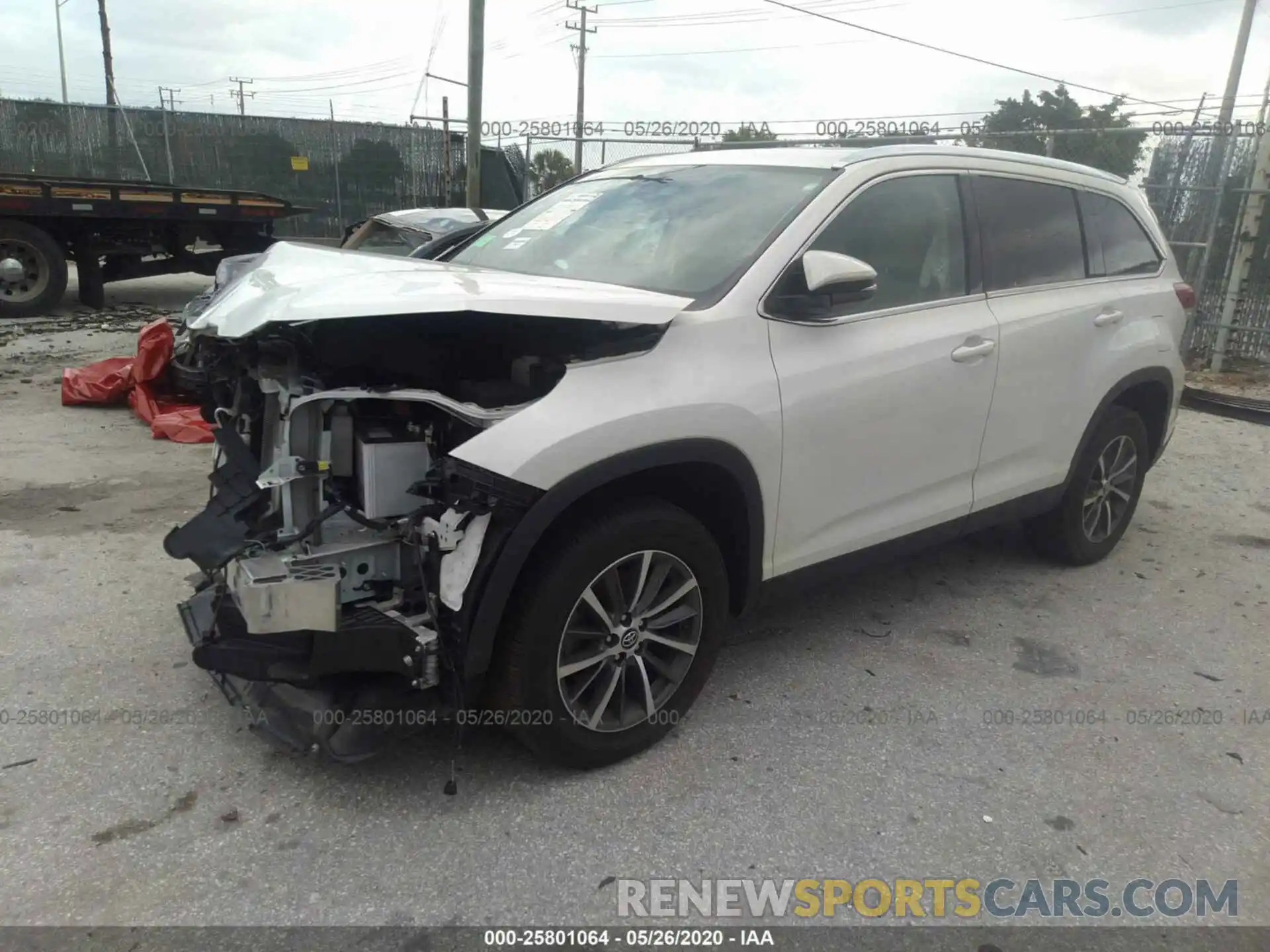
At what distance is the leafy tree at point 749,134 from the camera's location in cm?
1416

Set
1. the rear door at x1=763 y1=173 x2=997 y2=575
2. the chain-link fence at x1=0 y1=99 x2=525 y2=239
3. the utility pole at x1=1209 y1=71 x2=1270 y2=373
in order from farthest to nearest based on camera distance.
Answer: the chain-link fence at x1=0 y1=99 x2=525 y2=239 < the utility pole at x1=1209 y1=71 x2=1270 y2=373 < the rear door at x1=763 y1=173 x2=997 y2=575

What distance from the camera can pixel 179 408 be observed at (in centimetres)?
669

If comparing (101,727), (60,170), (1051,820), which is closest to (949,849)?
(1051,820)

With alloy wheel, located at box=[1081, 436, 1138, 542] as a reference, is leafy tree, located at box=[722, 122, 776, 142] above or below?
above

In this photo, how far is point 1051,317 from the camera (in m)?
3.96

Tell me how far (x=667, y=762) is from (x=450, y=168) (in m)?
18.0

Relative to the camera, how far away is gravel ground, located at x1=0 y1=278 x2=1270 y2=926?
2.46 metres

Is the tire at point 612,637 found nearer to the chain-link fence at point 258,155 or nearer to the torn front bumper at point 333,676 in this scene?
the torn front bumper at point 333,676

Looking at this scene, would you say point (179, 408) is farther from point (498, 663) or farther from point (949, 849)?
point (949, 849)

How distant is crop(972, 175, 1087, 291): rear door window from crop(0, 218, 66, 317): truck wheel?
433 inches

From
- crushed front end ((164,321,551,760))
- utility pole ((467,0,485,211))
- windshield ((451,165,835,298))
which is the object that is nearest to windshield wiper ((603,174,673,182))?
windshield ((451,165,835,298))

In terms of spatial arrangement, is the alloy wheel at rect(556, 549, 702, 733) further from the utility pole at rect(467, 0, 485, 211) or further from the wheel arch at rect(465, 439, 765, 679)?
the utility pole at rect(467, 0, 485, 211)

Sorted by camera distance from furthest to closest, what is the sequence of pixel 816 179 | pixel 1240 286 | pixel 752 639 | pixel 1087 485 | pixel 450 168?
1. pixel 450 168
2. pixel 1240 286
3. pixel 1087 485
4. pixel 752 639
5. pixel 816 179
